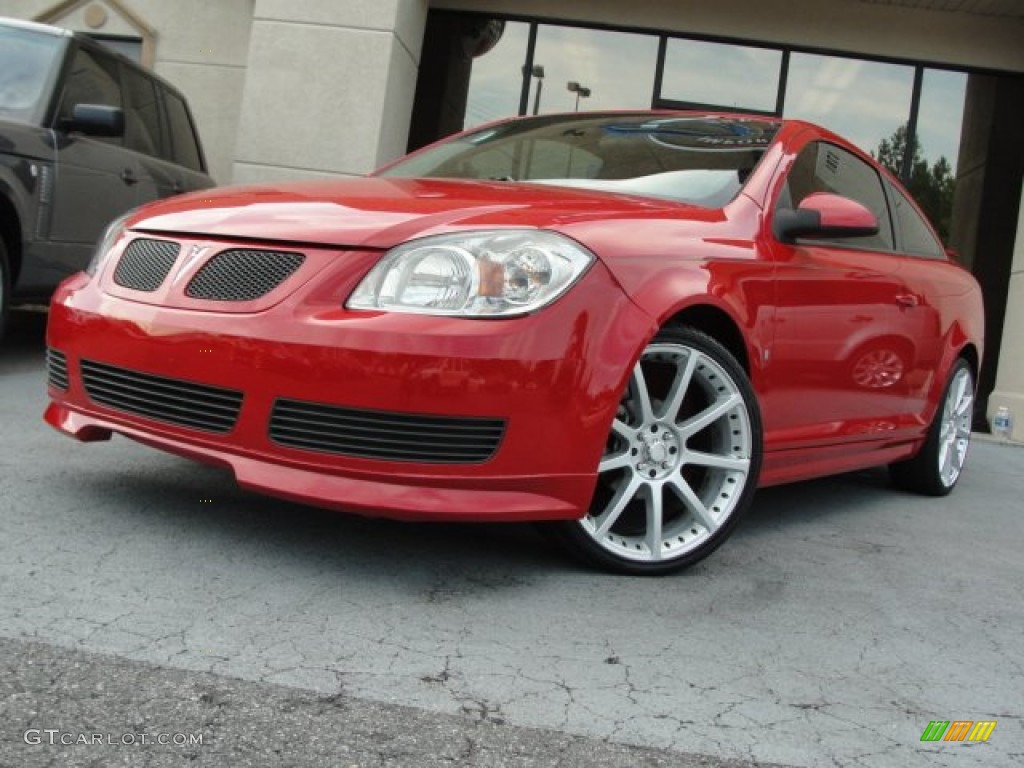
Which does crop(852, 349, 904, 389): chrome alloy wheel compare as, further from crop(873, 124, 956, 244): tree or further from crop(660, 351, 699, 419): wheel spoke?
crop(873, 124, 956, 244): tree

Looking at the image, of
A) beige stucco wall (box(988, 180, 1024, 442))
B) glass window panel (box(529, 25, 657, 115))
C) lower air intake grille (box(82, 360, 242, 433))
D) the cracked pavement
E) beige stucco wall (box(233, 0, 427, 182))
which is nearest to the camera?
the cracked pavement

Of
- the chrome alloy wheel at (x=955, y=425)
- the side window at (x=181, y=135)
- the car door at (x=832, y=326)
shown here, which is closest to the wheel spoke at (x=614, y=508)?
the car door at (x=832, y=326)

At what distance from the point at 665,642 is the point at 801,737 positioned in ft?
1.62

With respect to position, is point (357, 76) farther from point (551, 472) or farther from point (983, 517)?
point (551, 472)

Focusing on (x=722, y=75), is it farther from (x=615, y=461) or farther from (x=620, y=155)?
(x=615, y=461)

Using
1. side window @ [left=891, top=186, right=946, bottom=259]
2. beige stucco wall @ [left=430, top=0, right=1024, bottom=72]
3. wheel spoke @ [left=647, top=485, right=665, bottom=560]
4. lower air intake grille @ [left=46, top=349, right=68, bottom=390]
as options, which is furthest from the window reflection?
lower air intake grille @ [left=46, top=349, right=68, bottom=390]

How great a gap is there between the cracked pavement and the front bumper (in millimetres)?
256

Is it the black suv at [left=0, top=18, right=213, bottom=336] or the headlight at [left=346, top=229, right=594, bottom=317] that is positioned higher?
the black suv at [left=0, top=18, right=213, bottom=336]

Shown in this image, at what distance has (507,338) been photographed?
257 cm

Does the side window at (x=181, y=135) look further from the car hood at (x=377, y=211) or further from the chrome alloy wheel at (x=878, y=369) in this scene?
the chrome alloy wheel at (x=878, y=369)

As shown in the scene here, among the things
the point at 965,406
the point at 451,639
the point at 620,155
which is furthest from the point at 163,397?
the point at 965,406

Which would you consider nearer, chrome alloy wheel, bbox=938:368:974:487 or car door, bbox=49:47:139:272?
chrome alloy wheel, bbox=938:368:974:487

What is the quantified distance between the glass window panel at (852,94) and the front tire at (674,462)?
26.2 ft

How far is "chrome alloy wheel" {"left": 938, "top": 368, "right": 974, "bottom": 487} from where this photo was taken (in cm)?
497
